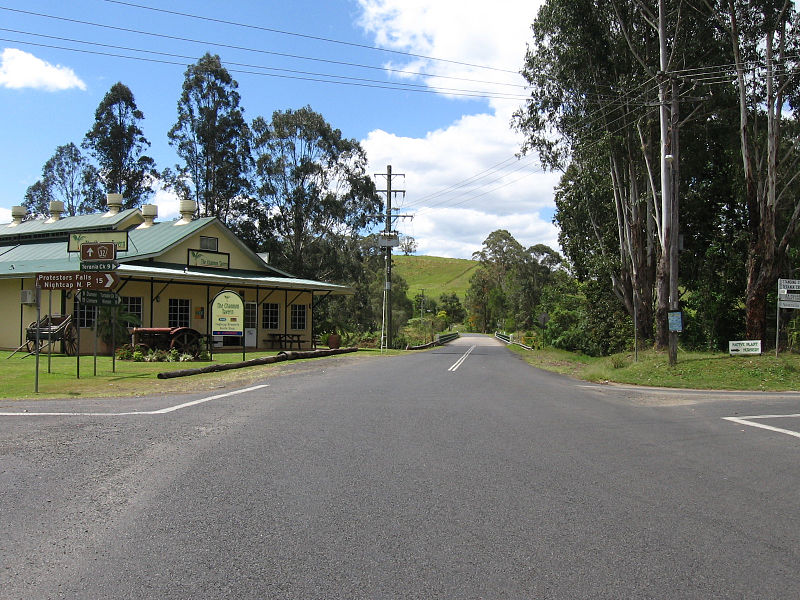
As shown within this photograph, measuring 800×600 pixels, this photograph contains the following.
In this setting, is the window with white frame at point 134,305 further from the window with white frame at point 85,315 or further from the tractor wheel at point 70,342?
the tractor wheel at point 70,342

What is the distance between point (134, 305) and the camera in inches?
1069

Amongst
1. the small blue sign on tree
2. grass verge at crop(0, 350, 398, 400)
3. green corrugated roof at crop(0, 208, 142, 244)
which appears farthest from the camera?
green corrugated roof at crop(0, 208, 142, 244)

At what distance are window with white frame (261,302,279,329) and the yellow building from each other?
53mm

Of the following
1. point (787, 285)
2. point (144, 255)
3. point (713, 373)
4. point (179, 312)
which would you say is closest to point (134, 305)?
point (179, 312)

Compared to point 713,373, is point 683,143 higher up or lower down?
higher up

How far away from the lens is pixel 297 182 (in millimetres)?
48781

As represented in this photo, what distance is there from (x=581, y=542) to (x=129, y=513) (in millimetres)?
3533

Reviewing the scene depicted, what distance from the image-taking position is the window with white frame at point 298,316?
1377 inches

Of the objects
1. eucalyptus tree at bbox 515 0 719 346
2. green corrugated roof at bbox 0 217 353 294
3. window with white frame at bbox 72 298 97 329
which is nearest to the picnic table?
green corrugated roof at bbox 0 217 353 294

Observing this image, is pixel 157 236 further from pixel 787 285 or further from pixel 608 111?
pixel 787 285

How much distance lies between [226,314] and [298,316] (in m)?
14.5

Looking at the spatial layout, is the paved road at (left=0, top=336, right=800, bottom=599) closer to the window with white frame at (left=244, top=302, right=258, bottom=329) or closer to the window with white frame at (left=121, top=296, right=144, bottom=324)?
the window with white frame at (left=121, top=296, right=144, bottom=324)

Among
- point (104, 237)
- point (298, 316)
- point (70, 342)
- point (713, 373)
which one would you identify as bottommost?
point (713, 373)

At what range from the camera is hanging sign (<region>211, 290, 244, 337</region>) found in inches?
806
